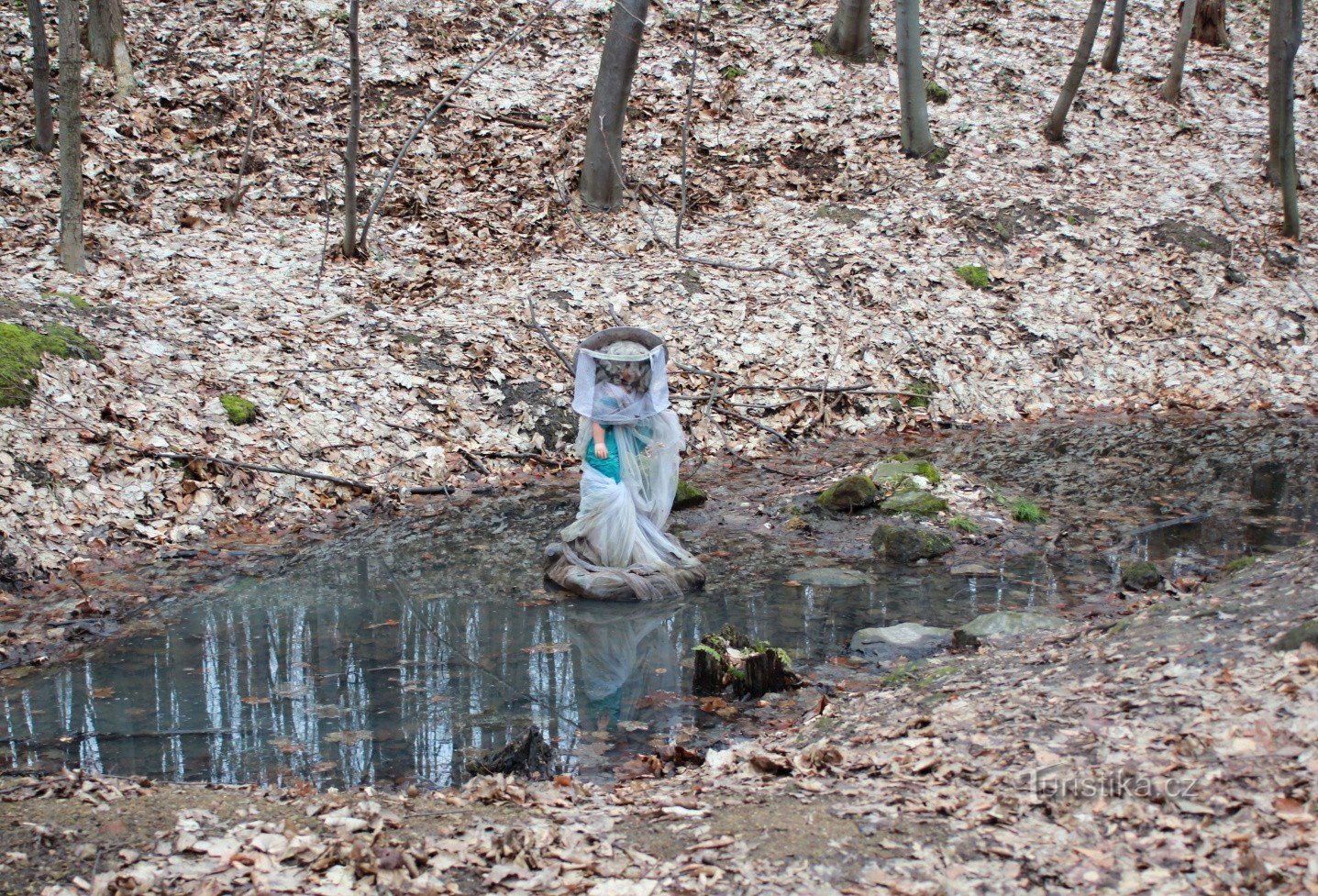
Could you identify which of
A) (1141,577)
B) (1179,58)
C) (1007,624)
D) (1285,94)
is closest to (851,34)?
(1179,58)

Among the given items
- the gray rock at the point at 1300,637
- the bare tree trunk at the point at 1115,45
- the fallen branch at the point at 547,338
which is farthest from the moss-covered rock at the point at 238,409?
the bare tree trunk at the point at 1115,45

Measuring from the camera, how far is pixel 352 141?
11789mm

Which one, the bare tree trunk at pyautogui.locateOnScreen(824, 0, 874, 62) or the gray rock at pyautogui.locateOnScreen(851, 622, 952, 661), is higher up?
the bare tree trunk at pyautogui.locateOnScreen(824, 0, 874, 62)

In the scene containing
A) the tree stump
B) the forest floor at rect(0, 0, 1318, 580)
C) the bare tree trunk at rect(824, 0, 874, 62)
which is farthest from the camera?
the bare tree trunk at rect(824, 0, 874, 62)

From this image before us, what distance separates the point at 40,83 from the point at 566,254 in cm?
682

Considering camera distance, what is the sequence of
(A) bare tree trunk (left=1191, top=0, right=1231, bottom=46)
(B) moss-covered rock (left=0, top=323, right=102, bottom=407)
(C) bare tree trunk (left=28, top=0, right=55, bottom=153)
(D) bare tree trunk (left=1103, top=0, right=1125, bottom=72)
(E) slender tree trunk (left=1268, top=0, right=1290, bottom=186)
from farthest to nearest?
1. (A) bare tree trunk (left=1191, top=0, right=1231, bottom=46)
2. (D) bare tree trunk (left=1103, top=0, right=1125, bottom=72)
3. (E) slender tree trunk (left=1268, top=0, right=1290, bottom=186)
4. (C) bare tree trunk (left=28, top=0, right=55, bottom=153)
5. (B) moss-covered rock (left=0, top=323, right=102, bottom=407)

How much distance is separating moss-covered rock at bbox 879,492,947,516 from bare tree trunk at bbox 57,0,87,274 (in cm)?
860

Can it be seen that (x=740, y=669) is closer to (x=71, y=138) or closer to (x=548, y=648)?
(x=548, y=648)

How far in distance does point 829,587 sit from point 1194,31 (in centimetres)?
1732

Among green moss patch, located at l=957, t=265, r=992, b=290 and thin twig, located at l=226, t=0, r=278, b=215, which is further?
green moss patch, located at l=957, t=265, r=992, b=290

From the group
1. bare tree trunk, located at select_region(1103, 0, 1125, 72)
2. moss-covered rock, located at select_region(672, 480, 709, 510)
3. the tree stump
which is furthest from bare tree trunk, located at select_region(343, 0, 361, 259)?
bare tree trunk, located at select_region(1103, 0, 1125, 72)

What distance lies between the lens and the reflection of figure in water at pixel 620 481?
7.29 m

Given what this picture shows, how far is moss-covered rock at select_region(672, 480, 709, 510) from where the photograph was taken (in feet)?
30.4

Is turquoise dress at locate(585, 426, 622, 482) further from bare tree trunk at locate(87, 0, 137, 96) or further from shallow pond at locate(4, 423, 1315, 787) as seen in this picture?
bare tree trunk at locate(87, 0, 137, 96)
